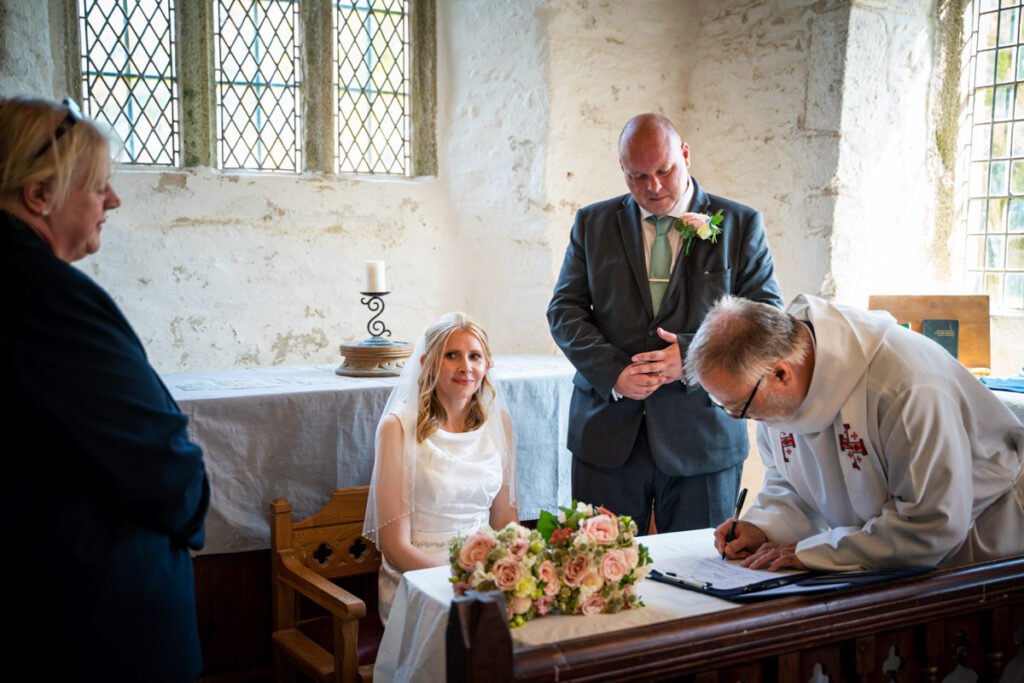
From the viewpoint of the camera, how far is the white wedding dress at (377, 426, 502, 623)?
10.8 feet

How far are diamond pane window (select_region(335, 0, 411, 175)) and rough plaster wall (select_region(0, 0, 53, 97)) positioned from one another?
1.42 metres

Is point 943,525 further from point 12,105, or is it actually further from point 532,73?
point 532,73

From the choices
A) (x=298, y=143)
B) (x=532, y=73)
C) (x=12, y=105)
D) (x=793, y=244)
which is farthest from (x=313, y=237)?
(x=12, y=105)

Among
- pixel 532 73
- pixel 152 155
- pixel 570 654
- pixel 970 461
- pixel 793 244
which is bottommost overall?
pixel 570 654

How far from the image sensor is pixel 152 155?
191 inches

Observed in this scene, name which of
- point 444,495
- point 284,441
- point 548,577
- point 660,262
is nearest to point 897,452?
point 548,577

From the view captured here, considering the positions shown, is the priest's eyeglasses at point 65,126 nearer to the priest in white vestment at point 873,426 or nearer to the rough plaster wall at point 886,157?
the priest in white vestment at point 873,426

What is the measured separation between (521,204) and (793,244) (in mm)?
1343

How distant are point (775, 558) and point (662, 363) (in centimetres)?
89

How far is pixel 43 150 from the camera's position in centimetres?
178

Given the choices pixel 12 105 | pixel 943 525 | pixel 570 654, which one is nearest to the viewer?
pixel 570 654

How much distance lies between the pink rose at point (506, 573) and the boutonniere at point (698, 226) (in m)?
1.53

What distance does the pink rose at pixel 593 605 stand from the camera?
81.7 inches

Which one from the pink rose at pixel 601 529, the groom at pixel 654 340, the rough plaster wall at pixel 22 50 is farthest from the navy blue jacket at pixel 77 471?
the rough plaster wall at pixel 22 50
